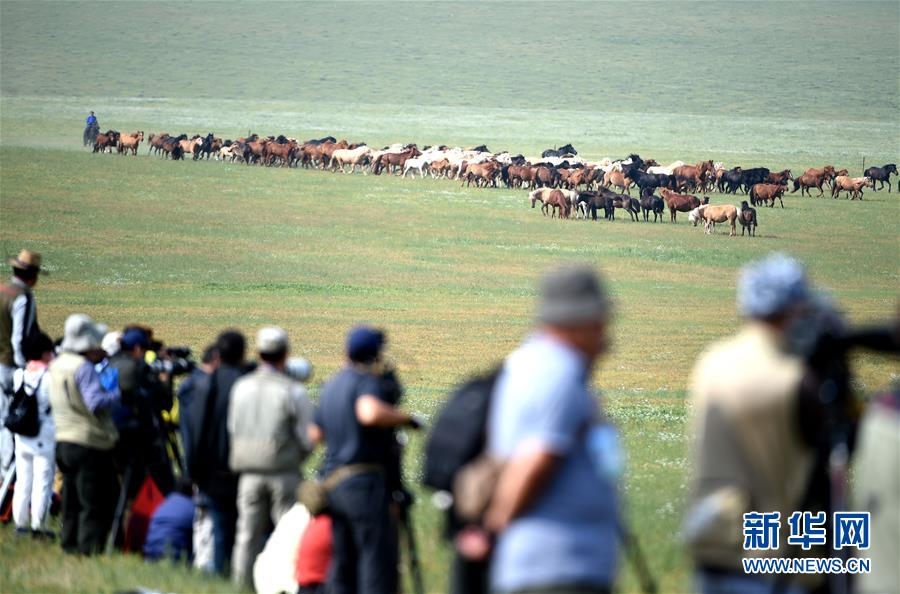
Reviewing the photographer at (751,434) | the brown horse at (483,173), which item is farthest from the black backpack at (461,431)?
the brown horse at (483,173)

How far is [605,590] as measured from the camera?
4332 mm

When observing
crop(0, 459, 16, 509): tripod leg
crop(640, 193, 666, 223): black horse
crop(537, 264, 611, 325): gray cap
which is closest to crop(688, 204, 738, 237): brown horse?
crop(640, 193, 666, 223): black horse

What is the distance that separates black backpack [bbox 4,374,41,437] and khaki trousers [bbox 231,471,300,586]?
225 centimetres

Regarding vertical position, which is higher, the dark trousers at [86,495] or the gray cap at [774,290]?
the gray cap at [774,290]

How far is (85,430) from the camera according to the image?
8992 mm

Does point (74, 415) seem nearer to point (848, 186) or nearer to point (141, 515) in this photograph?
point (141, 515)

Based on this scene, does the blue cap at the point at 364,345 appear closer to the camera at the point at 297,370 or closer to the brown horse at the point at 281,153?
the camera at the point at 297,370

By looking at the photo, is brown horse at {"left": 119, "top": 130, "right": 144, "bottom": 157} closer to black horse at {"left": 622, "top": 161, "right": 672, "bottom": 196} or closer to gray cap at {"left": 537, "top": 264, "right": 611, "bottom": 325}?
black horse at {"left": 622, "top": 161, "right": 672, "bottom": 196}

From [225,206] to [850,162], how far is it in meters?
37.5

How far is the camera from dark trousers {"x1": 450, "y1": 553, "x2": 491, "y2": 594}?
5.11m

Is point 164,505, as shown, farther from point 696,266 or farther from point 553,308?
point 696,266

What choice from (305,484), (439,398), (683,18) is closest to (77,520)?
(305,484)

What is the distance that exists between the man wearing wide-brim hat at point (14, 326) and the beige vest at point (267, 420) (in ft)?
10.5

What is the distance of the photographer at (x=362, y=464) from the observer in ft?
21.7
